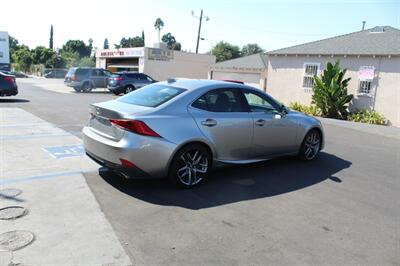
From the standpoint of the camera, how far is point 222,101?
5.95 meters

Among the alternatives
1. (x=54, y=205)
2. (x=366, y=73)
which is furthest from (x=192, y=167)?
(x=366, y=73)

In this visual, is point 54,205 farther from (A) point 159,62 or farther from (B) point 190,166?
(A) point 159,62

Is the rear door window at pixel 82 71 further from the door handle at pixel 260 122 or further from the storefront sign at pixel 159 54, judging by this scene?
the door handle at pixel 260 122

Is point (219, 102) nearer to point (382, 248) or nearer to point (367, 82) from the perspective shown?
point (382, 248)

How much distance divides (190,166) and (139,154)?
0.86 meters

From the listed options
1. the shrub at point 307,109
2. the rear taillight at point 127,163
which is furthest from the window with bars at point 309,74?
the rear taillight at point 127,163

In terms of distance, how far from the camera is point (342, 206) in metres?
5.18

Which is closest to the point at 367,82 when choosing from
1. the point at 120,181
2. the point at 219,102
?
the point at 219,102

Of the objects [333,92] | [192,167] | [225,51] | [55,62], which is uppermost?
[225,51]

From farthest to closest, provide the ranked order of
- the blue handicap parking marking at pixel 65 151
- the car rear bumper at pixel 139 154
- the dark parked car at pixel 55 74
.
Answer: the dark parked car at pixel 55 74, the blue handicap parking marking at pixel 65 151, the car rear bumper at pixel 139 154

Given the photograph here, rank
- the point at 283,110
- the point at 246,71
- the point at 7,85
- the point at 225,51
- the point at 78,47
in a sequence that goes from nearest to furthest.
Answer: the point at 283,110
the point at 7,85
the point at 246,71
the point at 225,51
the point at 78,47

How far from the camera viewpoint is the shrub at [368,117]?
1684 centimetres

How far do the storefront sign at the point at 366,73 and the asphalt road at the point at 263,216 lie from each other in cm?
1147

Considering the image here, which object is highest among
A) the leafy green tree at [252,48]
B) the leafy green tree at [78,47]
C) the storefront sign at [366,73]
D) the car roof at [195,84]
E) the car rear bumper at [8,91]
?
the leafy green tree at [252,48]
